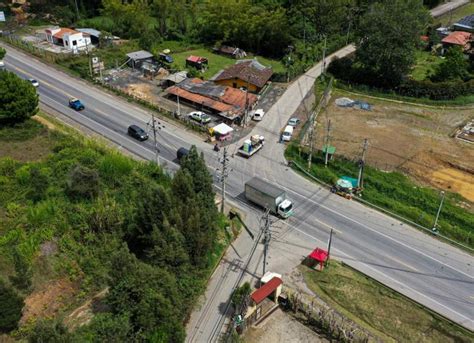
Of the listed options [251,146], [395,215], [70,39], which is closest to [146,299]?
[395,215]

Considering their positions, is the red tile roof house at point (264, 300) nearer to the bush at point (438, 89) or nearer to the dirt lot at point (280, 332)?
the dirt lot at point (280, 332)

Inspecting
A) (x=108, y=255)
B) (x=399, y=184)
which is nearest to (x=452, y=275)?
(x=399, y=184)

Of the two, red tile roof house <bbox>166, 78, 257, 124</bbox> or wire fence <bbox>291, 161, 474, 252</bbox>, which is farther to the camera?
red tile roof house <bbox>166, 78, 257, 124</bbox>

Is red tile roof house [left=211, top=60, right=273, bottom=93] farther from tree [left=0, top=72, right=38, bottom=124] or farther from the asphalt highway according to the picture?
tree [left=0, top=72, right=38, bottom=124]

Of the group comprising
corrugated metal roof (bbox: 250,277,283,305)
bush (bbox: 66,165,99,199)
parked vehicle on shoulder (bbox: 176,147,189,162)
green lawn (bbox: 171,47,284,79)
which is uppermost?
bush (bbox: 66,165,99,199)


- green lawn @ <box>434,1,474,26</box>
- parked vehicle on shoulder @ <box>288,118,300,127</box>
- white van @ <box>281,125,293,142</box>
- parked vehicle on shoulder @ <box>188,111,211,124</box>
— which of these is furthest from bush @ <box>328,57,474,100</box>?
green lawn @ <box>434,1,474,26</box>

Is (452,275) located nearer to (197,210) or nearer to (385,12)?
(197,210)

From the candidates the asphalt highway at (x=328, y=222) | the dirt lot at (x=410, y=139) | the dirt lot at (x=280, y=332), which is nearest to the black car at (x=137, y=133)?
the asphalt highway at (x=328, y=222)

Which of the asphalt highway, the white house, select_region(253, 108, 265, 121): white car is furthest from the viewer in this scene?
the white house
